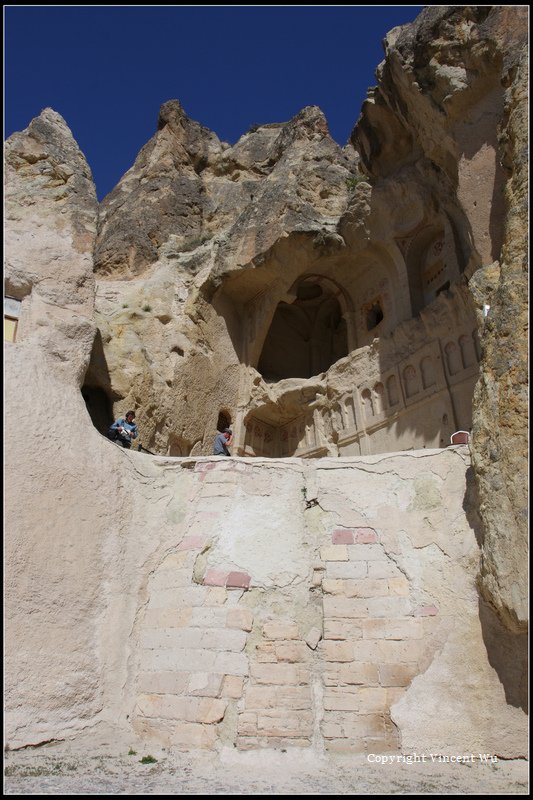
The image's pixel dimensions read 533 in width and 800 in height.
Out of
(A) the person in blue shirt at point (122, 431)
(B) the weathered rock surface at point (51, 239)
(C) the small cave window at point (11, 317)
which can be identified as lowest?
(A) the person in blue shirt at point (122, 431)

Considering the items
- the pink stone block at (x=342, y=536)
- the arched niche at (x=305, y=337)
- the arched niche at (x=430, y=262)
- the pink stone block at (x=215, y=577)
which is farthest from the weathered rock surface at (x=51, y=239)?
the arched niche at (x=305, y=337)

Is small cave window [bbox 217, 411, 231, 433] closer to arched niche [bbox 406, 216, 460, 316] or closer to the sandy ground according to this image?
arched niche [bbox 406, 216, 460, 316]

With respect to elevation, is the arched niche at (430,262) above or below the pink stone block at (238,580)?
above

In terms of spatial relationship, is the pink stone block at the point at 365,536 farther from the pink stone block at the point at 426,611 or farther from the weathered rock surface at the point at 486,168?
the weathered rock surface at the point at 486,168

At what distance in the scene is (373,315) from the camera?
16047 mm

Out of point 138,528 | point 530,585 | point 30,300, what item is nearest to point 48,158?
point 30,300

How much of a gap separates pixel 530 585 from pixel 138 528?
391 centimetres

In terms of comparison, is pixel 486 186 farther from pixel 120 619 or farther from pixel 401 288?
pixel 120 619

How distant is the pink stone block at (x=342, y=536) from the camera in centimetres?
597

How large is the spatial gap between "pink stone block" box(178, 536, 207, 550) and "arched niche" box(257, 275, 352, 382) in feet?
37.6

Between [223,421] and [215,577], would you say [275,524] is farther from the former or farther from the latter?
[223,421]

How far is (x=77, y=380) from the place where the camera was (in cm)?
731

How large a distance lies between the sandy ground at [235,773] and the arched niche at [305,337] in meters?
13.3

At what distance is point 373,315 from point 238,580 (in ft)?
37.8
